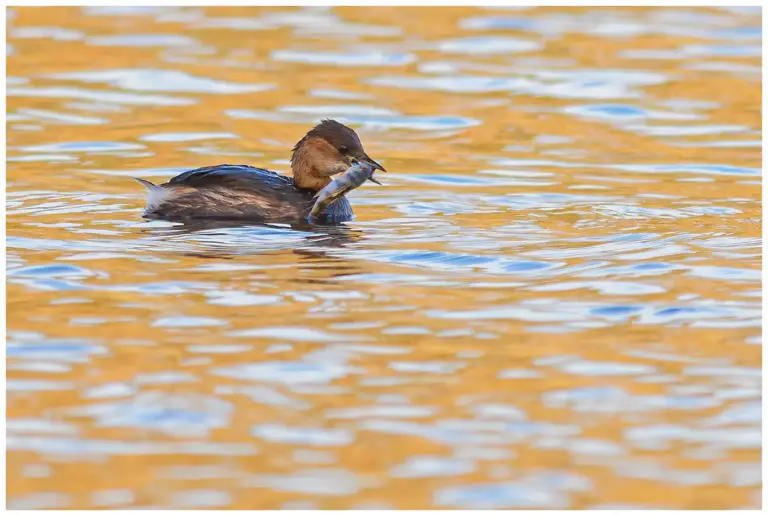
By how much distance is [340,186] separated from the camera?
10.7 metres

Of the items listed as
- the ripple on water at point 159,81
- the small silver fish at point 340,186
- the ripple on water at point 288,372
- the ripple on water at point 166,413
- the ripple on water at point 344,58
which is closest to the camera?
the ripple on water at point 166,413

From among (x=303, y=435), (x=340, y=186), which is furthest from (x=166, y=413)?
(x=340, y=186)

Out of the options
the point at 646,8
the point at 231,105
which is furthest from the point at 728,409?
the point at 646,8

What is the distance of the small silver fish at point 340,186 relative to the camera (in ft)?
35.2

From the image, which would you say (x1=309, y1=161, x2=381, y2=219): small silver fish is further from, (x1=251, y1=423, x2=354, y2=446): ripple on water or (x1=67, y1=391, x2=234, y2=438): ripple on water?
(x1=251, y1=423, x2=354, y2=446): ripple on water

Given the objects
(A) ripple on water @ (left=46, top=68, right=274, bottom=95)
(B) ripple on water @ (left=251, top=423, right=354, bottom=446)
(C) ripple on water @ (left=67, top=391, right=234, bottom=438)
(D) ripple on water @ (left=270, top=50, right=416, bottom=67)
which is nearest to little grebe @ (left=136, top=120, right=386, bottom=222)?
(C) ripple on water @ (left=67, top=391, right=234, bottom=438)

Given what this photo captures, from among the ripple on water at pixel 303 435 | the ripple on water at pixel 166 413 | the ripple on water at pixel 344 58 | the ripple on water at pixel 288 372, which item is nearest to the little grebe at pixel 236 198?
the ripple on water at pixel 288 372

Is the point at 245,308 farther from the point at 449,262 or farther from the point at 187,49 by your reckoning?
the point at 187,49

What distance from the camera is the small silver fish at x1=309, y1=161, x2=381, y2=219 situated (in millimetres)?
10734

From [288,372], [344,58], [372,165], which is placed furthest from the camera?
[344,58]

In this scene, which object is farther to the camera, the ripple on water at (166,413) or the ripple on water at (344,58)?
the ripple on water at (344,58)

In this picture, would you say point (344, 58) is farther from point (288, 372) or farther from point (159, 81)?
point (288, 372)

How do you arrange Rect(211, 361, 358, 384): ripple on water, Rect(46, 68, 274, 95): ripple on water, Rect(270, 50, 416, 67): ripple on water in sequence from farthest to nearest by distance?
Rect(270, 50, 416, 67): ripple on water, Rect(46, 68, 274, 95): ripple on water, Rect(211, 361, 358, 384): ripple on water

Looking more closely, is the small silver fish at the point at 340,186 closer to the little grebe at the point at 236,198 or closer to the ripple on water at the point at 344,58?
the little grebe at the point at 236,198
